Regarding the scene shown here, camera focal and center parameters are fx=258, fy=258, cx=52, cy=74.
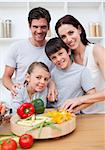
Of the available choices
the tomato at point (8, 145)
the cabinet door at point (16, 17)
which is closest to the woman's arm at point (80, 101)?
the tomato at point (8, 145)

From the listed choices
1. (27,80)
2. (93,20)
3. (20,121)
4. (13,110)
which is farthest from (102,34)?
(20,121)

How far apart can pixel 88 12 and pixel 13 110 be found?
203 centimetres

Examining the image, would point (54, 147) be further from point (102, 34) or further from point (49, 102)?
point (102, 34)

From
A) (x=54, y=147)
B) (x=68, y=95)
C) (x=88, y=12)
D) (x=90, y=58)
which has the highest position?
(x=88, y=12)

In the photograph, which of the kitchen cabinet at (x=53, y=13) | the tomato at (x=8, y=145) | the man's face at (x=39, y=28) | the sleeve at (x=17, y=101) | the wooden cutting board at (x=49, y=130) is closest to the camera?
the tomato at (x=8, y=145)

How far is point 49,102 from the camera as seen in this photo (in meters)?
1.63

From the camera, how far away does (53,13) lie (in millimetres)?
3098

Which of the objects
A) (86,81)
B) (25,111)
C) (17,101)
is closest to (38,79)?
(17,101)

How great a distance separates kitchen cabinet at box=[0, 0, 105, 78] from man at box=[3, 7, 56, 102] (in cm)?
112

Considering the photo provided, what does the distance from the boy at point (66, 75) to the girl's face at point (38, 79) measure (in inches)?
4.3

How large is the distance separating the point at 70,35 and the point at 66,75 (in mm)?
262

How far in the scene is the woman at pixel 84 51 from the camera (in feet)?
5.31

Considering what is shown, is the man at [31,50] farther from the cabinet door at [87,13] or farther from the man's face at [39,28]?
the cabinet door at [87,13]

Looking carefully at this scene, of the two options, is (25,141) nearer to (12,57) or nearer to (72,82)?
(72,82)
